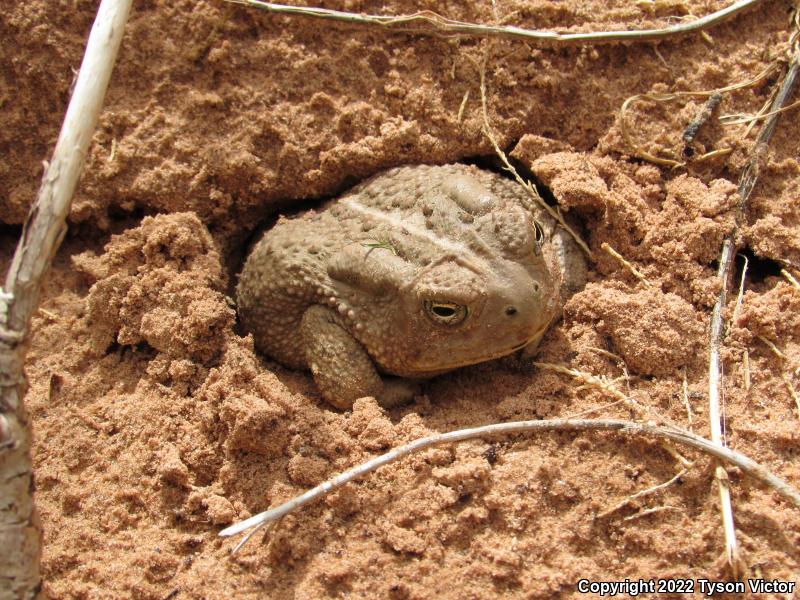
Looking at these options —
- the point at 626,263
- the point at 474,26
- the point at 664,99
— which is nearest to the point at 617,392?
the point at 626,263

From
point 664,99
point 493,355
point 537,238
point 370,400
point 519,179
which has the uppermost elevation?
point 664,99

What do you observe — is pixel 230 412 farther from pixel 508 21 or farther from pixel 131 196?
pixel 508 21

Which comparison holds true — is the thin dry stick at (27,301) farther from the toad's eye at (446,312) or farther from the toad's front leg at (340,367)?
the toad's eye at (446,312)

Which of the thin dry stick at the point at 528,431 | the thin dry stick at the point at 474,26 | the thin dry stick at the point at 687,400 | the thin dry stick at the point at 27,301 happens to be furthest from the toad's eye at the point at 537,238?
the thin dry stick at the point at 27,301

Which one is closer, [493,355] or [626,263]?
[493,355]

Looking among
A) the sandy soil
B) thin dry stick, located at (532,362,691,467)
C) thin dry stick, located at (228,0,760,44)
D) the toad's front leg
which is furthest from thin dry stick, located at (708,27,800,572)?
the toad's front leg

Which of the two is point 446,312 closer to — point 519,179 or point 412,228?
point 412,228
